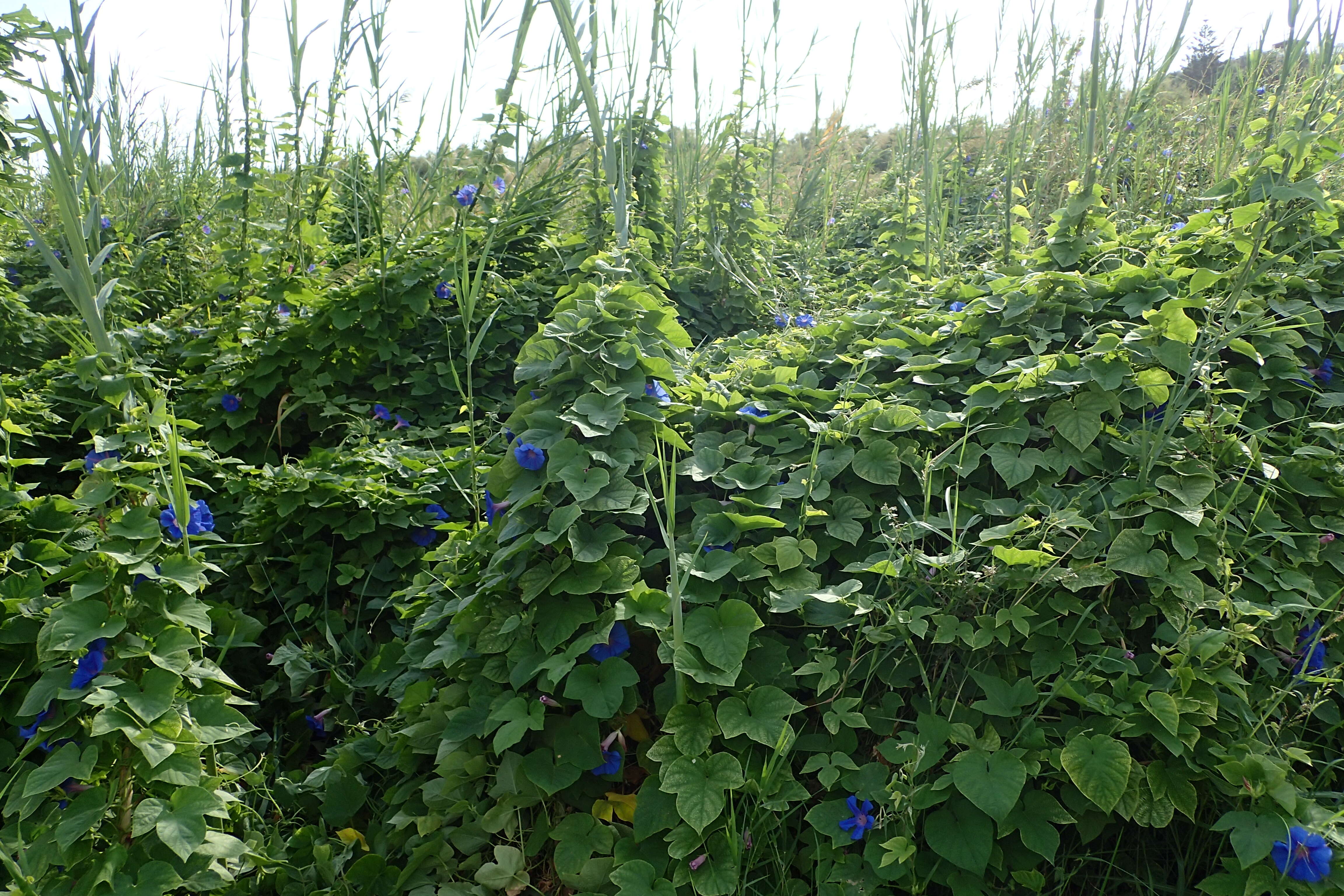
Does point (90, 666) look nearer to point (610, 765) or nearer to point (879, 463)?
point (610, 765)

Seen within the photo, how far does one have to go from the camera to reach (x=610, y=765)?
1383mm

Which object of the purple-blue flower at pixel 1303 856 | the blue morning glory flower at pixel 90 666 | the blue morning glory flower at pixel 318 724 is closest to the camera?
the purple-blue flower at pixel 1303 856

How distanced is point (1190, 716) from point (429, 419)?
216 cm

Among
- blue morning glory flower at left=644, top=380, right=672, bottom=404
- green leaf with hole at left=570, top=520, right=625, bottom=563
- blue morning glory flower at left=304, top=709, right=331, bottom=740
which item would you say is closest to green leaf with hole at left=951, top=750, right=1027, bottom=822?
green leaf with hole at left=570, top=520, right=625, bottom=563

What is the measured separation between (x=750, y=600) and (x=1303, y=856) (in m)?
0.86

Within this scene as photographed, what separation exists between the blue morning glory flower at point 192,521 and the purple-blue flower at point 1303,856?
5.52 feet

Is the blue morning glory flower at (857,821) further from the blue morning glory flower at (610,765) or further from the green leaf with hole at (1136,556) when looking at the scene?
the green leaf with hole at (1136,556)

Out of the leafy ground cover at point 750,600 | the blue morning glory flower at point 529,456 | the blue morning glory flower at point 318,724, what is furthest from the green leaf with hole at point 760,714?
the blue morning glory flower at point 318,724

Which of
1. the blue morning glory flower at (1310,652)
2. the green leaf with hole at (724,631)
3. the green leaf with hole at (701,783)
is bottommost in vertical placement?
the green leaf with hole at (701,783)

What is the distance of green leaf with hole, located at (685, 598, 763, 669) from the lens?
4.24ft

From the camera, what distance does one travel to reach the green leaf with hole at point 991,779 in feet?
3.78

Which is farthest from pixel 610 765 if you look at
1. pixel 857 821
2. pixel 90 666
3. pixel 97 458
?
pixel 97 458

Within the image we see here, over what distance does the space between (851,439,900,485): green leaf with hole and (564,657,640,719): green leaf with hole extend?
0.57 meters

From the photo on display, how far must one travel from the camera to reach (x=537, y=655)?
1390 mm
